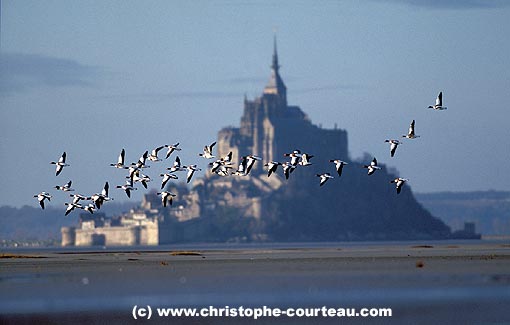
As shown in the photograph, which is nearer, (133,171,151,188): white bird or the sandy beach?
the sandy beach

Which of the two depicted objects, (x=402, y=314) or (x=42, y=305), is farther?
(x=42, y=305)

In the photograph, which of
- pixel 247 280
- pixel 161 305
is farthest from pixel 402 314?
pixel 247 280

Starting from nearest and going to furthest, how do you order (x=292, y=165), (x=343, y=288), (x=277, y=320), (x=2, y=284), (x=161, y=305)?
(x=277, y=320), (x=161, y=305), (x=343, y=288), (x=2, y=284), (x=292, y=165)

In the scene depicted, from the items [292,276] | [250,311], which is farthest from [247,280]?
[250,311]

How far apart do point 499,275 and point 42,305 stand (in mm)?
31141

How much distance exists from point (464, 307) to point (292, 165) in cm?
4424

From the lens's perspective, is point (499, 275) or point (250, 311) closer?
point (250, 311)

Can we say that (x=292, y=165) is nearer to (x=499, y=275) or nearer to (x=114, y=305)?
(x=499, y=275)

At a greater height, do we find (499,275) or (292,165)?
(292,165)

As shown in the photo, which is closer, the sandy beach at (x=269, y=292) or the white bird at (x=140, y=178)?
the sandy beach at (x=269, y=292)

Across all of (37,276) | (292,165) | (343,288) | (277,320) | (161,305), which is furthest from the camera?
(292,165)

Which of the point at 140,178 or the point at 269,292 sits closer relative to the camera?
the point at 269,292

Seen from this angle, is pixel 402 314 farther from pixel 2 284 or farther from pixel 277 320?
pixel 2 284

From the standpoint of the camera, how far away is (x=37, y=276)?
94062mm
